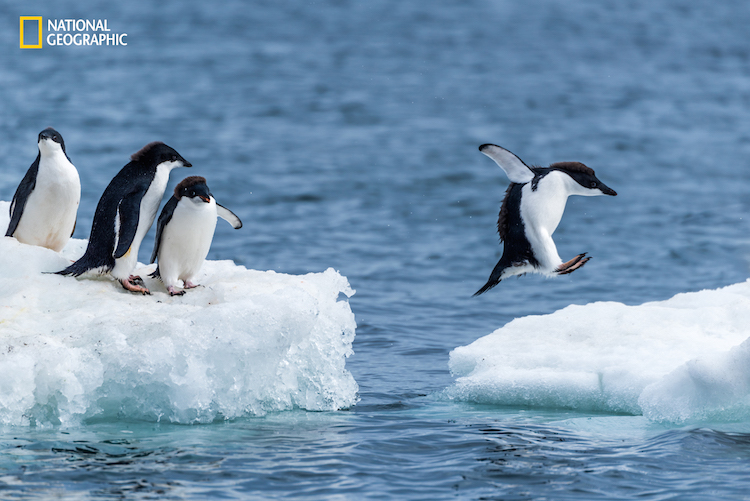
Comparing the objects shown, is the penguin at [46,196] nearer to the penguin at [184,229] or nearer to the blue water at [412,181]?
the penguin at [184,229]

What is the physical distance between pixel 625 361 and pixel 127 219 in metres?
3.30

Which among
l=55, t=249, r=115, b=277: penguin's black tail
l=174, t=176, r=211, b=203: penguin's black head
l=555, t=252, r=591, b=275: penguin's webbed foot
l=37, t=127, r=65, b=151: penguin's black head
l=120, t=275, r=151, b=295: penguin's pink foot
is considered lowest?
l=120, t=275, r=151, b=295: penguin's pink foot

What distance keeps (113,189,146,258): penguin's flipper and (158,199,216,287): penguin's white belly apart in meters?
0.21

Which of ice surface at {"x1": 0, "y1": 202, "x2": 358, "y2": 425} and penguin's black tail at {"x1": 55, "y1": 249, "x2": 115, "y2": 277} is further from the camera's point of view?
penguin's black tail at {"x1": 55, "y1": 249, "x2": 115, "y2": 277}

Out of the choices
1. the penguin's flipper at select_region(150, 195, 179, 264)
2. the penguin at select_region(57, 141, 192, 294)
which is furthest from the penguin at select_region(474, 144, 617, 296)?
the penguin at select_region(57, 141, 192, 294)

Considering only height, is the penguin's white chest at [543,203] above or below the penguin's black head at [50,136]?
below

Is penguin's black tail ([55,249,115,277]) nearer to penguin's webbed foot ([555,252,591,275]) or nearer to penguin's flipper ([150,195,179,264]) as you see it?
penguin's flipper ([150,195,179,264])

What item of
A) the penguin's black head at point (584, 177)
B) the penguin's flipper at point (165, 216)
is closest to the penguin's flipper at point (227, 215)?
the penguin's flipper at point (165, 216)

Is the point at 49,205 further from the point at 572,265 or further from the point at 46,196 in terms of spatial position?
the point at 572,265

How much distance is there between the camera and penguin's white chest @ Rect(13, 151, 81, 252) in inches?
239

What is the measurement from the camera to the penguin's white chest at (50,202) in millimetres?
6074

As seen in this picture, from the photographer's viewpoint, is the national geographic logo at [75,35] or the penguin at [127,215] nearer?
the penguin at [127,215]

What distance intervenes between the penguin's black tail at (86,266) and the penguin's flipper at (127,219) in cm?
20

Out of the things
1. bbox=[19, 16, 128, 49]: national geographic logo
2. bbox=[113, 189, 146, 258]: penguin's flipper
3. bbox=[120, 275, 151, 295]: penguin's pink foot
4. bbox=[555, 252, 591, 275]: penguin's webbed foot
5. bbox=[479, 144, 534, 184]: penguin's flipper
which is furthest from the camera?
bbox=[19, 16, 128, 49]: national geographic logo
